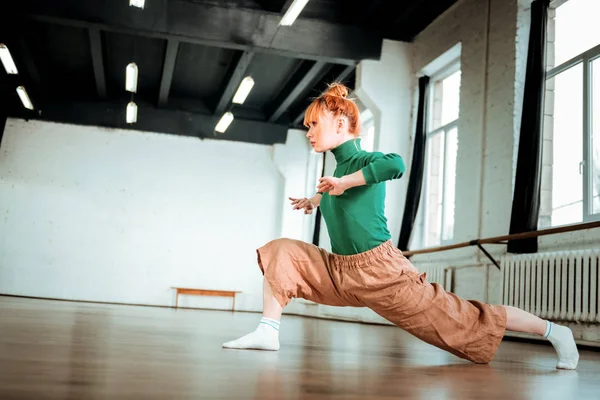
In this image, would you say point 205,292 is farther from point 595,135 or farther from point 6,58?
point 595,135

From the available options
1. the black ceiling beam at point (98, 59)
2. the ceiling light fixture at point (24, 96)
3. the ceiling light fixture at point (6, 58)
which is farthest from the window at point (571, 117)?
the ceiling light fixture at point (24, 96)

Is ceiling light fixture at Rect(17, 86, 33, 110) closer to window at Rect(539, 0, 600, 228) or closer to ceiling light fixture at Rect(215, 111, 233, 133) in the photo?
ceiling light fixture at Rect(215, 111, 233, 133)

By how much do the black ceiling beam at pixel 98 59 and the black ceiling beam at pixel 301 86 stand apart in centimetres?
287

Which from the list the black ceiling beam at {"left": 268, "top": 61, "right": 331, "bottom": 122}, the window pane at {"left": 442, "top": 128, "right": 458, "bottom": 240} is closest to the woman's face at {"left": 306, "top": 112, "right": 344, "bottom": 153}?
the window pane at {"left": 442, "top": 128, "right": 458, "bottom": 240}

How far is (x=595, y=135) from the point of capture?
16.8 ft

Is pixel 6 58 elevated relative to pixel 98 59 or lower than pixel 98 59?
lower

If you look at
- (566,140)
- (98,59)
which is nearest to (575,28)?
(566,140)

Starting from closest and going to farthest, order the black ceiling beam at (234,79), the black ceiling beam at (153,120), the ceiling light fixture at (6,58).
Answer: the ceiling light fixture at (6,58), the black ceiling beam at (234,79), the black ceiling beam at (153,120)

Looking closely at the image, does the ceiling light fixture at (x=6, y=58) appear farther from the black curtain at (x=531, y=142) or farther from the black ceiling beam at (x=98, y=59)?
the black curtain at (x=531, y=142)

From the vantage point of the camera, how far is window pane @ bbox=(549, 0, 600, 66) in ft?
17.4

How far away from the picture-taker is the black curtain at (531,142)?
5.29 metres

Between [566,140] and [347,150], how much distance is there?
3688 mm

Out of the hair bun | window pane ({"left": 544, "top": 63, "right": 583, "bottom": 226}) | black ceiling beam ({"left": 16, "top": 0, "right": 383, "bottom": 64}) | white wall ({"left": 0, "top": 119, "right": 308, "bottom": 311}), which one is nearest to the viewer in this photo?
the hair bun

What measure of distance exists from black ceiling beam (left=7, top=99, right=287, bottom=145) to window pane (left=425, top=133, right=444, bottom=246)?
4.92 metres
